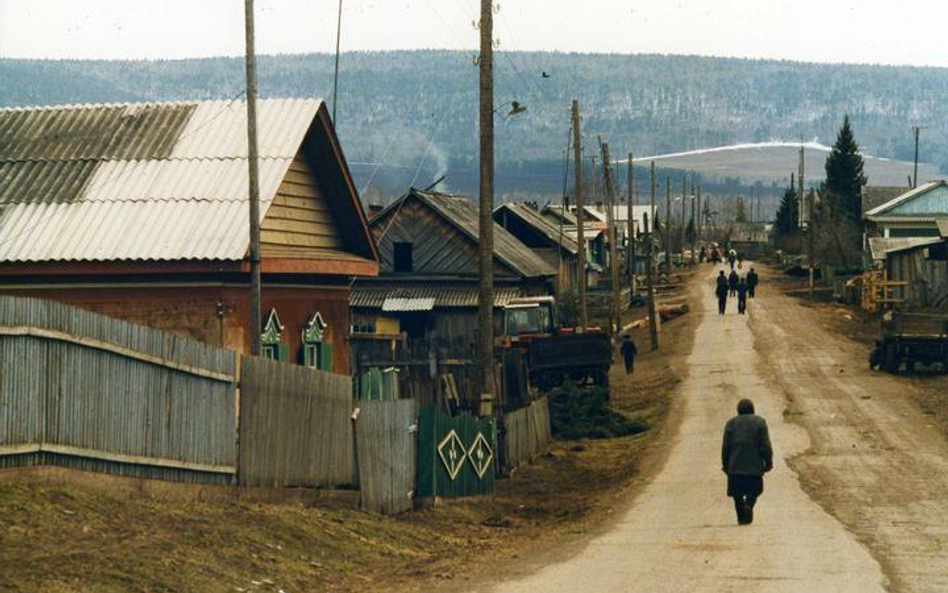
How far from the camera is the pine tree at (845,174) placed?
130250 mm

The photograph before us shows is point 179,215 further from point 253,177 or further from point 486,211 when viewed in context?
point 486,211

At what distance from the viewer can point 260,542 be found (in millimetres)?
17016

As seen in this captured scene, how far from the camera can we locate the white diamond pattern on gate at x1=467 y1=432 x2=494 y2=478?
86.5 ft

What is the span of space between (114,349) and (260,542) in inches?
98.2

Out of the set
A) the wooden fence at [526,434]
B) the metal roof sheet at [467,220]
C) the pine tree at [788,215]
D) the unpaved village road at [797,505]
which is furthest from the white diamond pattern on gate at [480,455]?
the pine tree at [788,215]

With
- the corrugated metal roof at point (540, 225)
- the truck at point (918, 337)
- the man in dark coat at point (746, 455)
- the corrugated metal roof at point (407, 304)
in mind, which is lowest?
the man in dark coat at point (746, 455)

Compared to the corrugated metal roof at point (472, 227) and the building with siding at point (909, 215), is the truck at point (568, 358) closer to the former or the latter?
the corrugated metal roof at point (472, 227)

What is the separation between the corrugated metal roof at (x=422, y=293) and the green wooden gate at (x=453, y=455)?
3395 centimetres

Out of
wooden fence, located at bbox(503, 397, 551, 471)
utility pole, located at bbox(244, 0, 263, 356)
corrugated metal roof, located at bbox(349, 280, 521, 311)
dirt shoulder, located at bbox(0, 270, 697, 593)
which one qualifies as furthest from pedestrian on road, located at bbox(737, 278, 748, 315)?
utility pole, located at bbox(244, 0, 263, 356)

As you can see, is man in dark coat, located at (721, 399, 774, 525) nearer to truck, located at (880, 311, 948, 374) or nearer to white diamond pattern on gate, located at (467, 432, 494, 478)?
white diamond pattern on gate, located at (467, 432, 494, 478)

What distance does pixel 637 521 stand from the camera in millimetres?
23375

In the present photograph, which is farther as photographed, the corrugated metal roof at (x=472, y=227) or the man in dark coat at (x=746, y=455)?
the corrugated metal roof at (x=472, y=227)

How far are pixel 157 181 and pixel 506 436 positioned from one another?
786cm

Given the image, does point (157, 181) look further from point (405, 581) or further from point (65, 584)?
point (65, 584)
